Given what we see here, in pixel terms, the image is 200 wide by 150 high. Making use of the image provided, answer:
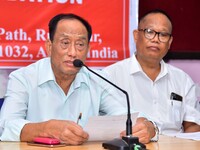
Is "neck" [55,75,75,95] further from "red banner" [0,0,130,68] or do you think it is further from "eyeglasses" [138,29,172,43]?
"eyeglasses" [138,29,172,43]

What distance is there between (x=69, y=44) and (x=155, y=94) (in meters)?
1.08

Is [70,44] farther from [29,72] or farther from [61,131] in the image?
[61,131]

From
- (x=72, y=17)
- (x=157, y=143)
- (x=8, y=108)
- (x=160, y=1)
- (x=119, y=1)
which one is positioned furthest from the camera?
(x=160, y=1)

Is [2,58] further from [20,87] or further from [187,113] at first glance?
[187,113]

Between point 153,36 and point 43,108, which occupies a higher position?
point 153,36

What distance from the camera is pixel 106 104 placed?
9.89 feet

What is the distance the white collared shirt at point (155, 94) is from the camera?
3633 mm

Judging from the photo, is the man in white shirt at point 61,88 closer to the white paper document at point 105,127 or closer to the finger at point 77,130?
the white paper document at point 105,127

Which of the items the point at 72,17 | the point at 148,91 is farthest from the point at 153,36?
the point at 72,17

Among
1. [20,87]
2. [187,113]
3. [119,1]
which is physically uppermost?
[119,1]

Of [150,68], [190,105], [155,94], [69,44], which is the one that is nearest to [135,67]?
[150,68]

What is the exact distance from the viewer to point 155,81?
3.69m

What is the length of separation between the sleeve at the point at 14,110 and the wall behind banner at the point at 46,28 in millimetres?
677

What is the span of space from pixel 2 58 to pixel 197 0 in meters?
1.83
